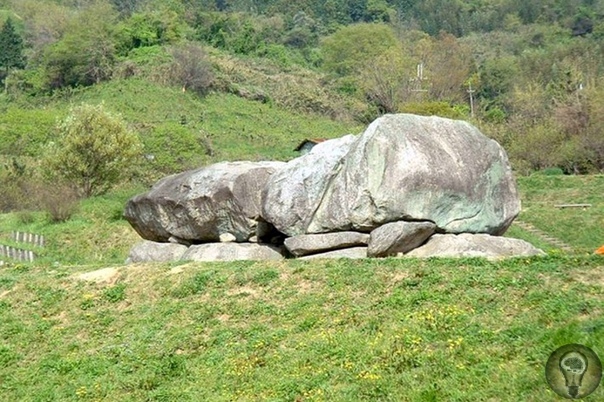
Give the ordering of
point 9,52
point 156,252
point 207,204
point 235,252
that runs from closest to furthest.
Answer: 1. point 235,252
2. point 207,204
3. point 156,252
4. point 9,52

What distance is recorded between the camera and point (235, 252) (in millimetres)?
Result: 17297

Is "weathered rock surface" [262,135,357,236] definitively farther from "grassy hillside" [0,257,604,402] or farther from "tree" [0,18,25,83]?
"tree" [0,18,25,83]

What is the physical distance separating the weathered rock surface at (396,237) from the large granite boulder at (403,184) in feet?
0.61

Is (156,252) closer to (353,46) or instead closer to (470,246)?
(470,246)

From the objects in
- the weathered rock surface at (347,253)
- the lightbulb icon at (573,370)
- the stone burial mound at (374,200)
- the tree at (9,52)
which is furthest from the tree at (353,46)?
the lightbulb icon at (573,370)

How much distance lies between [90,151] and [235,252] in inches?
672

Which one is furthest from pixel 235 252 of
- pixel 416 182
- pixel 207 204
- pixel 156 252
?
pixel 416 182

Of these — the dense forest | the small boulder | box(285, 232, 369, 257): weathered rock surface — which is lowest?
the dense forest

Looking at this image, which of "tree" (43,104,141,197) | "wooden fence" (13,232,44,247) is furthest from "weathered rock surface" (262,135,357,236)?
"tree" (43,104,141,197)

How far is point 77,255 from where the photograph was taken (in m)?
26.1

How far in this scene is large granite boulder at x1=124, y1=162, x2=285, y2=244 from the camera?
17.7 metres

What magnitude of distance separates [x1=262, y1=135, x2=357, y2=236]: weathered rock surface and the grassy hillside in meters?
2.53

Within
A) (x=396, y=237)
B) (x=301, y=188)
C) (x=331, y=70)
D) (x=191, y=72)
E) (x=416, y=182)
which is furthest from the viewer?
(x=331, y=70)

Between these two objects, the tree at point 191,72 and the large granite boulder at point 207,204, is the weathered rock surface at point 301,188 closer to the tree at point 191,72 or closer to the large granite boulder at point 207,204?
the large granite boulder at point 207,204
